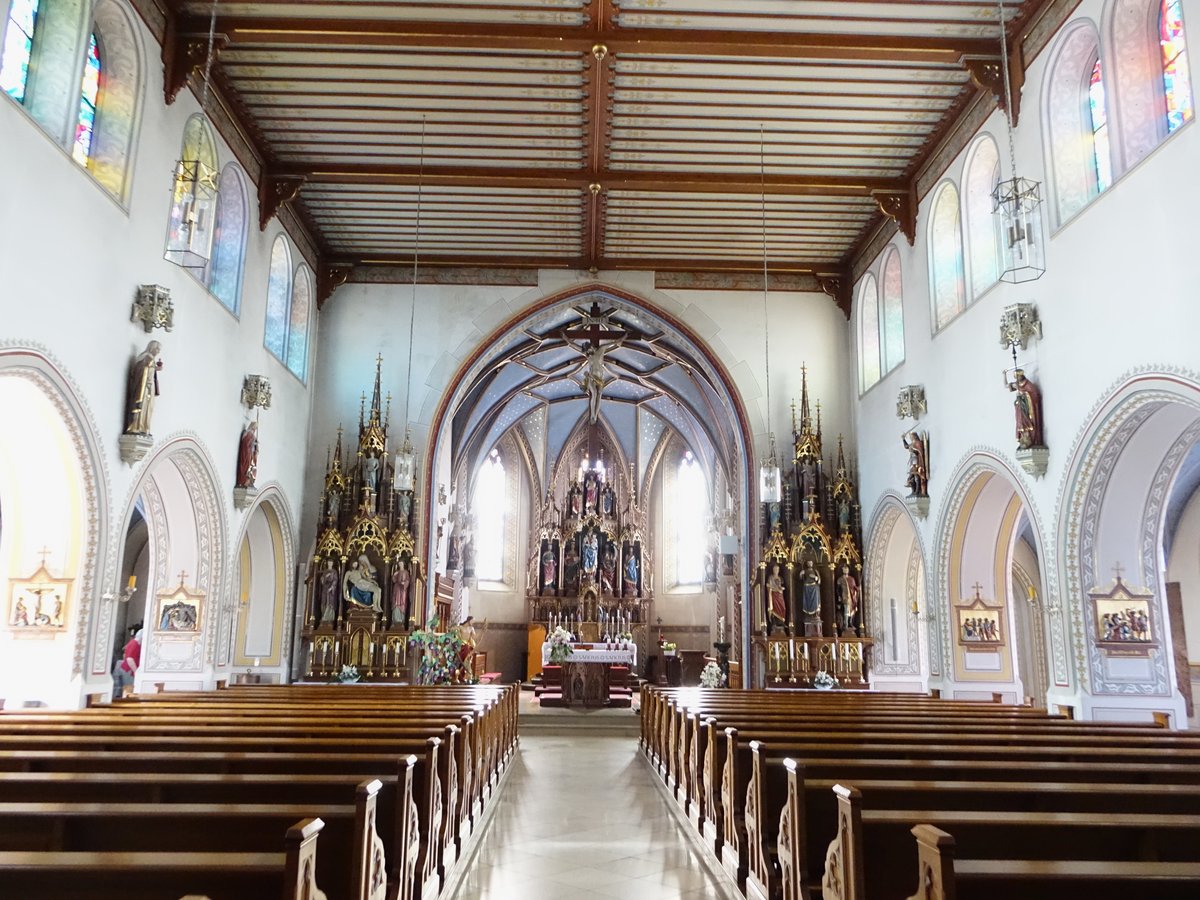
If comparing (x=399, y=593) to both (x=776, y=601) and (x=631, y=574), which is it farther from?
(x=631, y=574)

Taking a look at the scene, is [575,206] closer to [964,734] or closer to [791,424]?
[791,424]

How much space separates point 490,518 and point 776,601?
50.8 ft

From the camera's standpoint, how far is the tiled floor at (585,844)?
596 cm

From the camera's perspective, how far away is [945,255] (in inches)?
552

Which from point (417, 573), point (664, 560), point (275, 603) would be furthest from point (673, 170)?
point (664, 560)

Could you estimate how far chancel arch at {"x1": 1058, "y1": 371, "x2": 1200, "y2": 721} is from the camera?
9648mm

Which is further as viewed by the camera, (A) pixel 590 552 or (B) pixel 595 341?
(A) pixel 590 552

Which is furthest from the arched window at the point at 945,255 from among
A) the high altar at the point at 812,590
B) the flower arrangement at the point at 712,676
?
the flower arrangement at the point at 712,676

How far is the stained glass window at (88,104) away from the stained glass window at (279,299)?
5250 mm

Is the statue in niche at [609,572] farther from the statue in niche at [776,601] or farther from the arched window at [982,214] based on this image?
the arched window at [982,214]

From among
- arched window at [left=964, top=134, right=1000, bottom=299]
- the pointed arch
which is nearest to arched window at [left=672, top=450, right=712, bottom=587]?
the pointed arch

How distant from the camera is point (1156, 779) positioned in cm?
484

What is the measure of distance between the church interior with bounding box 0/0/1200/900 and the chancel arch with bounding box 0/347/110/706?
1.9 inches

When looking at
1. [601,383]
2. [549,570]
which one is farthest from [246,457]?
[549,570]
